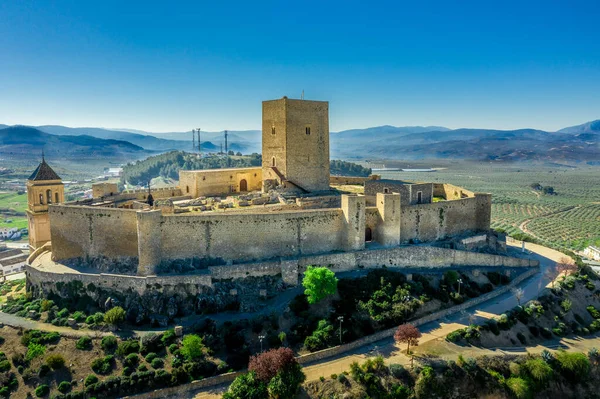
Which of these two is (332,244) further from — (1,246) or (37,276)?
(1,246)

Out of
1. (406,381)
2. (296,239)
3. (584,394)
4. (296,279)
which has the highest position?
(296,239)

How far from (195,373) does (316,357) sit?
6.87 m

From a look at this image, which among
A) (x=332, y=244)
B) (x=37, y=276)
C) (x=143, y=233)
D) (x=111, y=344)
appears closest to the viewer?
(x=111, y=344)

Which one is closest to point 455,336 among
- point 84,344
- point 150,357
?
point 150,357

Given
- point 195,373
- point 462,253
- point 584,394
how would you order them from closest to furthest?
point 195,373, point 584,394, point 462,253

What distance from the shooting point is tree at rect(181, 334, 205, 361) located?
81.8ft

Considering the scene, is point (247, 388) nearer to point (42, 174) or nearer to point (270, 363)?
point (270, 363)

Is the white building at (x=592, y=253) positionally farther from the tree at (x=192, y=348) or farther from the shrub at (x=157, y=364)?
the shrub at (x=157, y=364)

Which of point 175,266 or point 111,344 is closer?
point 111,344

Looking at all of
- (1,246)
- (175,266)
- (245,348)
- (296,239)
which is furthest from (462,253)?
(1,246)

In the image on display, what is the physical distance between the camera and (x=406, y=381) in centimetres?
2467

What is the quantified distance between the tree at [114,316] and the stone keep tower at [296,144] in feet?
55.5

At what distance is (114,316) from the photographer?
27.5m

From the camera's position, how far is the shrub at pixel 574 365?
27.7 metres
